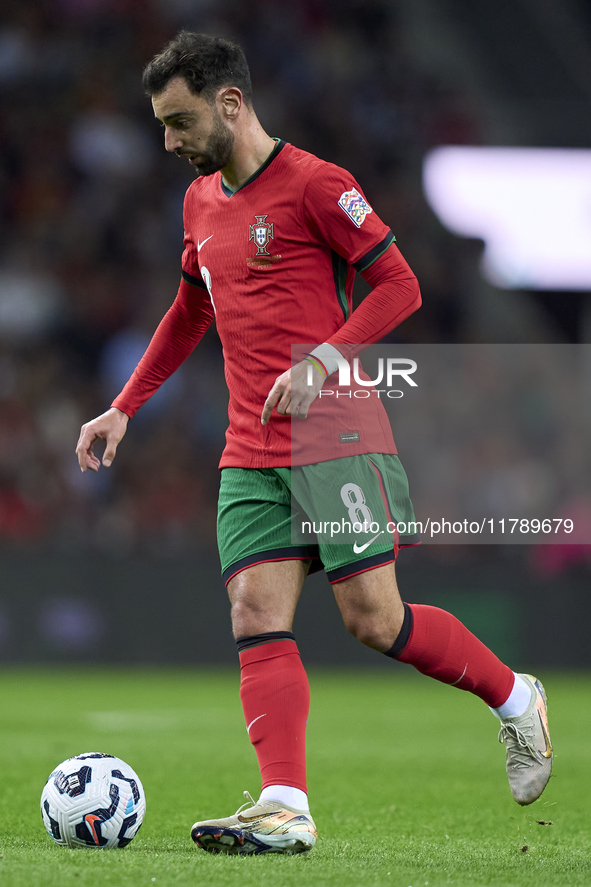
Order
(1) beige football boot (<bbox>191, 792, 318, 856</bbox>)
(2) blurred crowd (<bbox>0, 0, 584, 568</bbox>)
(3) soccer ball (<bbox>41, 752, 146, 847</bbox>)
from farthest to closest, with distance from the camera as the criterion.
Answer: (2) blurred crowd (<bbox>0, 0, 584, 568</bbox>), (3) soccer ball (<bbox>41, 752, 146, 847</bbox>), (1) beige football boot (<bbox>191, 792, 318, 856</bbox>)

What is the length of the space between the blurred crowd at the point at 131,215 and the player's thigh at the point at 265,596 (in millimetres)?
6802

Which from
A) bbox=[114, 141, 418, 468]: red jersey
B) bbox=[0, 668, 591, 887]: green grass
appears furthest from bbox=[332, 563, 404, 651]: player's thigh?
bbox=[0, 668, 591, 887]: green grass

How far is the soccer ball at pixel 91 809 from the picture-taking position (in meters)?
3.24

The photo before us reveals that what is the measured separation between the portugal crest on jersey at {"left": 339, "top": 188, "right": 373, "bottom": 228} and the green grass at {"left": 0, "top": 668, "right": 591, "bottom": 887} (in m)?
1.70

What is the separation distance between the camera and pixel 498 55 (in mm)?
15367

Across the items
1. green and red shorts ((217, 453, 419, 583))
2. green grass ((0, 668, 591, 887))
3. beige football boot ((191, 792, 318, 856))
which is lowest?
green grass ((0, 668, 591, 887))

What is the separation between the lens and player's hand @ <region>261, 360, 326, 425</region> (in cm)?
319

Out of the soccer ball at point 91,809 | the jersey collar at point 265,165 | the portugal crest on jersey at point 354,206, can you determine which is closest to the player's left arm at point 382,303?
the portugal crest on jersey at point 354,206

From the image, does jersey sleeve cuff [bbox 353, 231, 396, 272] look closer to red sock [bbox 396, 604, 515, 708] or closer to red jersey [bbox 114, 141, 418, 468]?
→ red jersey [bbox 114, 141, 418, 468]

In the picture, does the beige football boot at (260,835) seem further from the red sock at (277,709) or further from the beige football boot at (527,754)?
the beige football boot at (527,754)

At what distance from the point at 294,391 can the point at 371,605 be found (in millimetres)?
638

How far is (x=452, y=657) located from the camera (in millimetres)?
3520

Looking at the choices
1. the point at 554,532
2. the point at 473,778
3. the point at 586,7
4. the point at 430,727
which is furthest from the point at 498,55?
the point at 473,778

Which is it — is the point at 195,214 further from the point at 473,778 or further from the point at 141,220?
the point at 141,220
